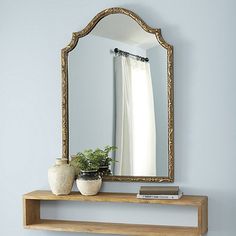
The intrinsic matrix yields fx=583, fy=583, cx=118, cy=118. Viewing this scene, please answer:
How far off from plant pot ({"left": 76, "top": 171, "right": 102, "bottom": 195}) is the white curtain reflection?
14 centimetres

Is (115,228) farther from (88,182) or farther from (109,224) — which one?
(88,182)

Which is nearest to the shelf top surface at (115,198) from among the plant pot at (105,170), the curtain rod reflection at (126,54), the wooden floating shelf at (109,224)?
the wooden floating shelf at (109,224)

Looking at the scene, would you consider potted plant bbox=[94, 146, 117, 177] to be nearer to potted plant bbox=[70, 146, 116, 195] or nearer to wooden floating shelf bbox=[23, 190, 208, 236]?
potted plant bbox=[70, 146, 116, 195]

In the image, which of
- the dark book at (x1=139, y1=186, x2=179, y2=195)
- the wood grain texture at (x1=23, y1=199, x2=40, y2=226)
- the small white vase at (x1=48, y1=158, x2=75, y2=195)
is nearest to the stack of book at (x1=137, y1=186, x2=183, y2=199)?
the dark book at (x1=139, y1=186, x2=179, y2=195)

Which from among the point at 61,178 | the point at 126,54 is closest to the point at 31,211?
the point at 61,178

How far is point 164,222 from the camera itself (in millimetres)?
3086

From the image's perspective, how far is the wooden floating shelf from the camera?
9.51 feet

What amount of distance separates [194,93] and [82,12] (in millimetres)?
779

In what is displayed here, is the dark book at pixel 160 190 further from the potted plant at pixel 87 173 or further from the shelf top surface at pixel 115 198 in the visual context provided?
the potted plant at pixel 87 173

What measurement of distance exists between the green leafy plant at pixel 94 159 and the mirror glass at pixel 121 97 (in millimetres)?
33

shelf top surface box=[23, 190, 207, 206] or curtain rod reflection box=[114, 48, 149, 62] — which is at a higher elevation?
curtain rod reflection box=[114, 48, 149, 62]

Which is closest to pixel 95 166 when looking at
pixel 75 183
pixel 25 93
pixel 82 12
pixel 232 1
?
Result: pixel 75 183

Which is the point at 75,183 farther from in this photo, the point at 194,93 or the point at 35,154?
the point at 194,93

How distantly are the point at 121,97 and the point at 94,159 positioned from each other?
0.36 m
